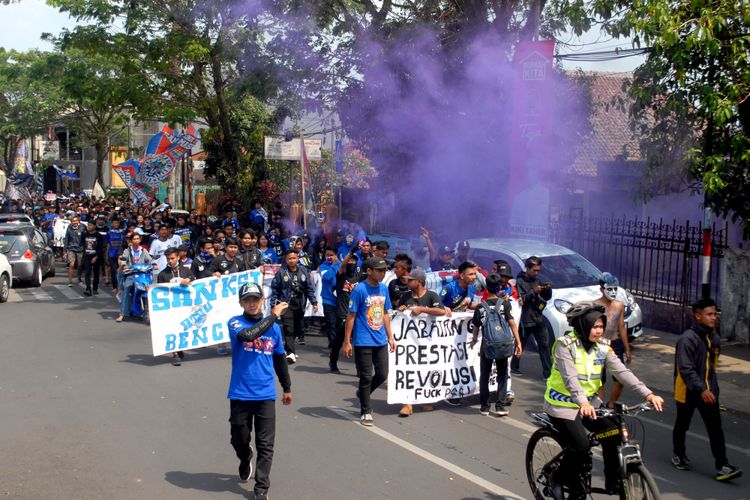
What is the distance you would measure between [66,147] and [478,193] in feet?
184

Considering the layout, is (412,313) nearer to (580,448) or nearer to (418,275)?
(418,275)

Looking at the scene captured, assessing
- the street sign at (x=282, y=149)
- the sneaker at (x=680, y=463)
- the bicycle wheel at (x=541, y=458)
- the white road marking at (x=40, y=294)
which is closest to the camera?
the bicycle wheel at (x=541, y=458)

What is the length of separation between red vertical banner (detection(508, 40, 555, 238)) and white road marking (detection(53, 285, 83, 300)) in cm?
931

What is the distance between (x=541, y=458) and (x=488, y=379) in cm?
271

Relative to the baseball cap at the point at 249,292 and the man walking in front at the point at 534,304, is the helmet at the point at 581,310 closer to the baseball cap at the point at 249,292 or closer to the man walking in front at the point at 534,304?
A: the baseball cap at the point at 249,292

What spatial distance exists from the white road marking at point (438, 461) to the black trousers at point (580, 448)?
0.77 meters

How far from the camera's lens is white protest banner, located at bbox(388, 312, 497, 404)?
876cm

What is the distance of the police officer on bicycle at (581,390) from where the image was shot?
5.48 metres

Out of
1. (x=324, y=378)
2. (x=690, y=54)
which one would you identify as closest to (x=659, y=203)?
(x=690, y=54)

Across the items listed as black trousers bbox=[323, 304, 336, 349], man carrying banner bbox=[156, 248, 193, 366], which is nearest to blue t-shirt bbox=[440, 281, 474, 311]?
black trousers bbox=[323, 304, 336, 349]

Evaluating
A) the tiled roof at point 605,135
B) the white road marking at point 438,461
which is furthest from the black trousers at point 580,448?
the tiled roof at point 605,135

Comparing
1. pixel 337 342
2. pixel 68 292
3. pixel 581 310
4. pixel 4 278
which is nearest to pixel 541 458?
pixel 581 310

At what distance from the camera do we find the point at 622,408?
546cm

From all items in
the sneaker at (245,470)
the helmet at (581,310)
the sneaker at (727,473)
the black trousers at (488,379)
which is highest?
the helmet at (581,310)
